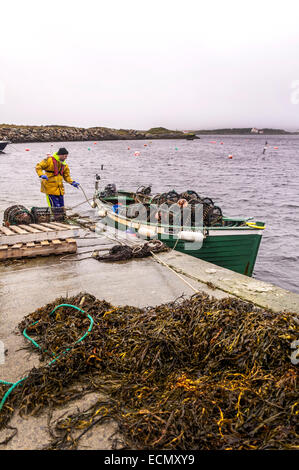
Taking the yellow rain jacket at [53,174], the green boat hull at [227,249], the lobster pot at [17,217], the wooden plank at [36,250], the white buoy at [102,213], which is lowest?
the green boat hull at [227,249]

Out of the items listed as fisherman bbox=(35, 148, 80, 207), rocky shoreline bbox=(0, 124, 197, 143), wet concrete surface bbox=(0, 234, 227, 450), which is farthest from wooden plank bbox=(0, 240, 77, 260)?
rocky shoreline bbox=(0, 124, 197, 143)

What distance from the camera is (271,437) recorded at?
212cm

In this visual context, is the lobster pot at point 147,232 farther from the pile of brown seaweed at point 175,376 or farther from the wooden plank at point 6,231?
the pile of brown seaweed at point 175,376

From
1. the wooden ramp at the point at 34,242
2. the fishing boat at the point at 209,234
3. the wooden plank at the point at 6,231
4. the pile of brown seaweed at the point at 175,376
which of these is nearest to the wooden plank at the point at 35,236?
the wooden ramp at the point at 34,242

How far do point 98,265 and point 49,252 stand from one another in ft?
3.49

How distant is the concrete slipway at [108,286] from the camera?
12.5ft

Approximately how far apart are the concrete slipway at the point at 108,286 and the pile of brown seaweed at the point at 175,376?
0.31 meters

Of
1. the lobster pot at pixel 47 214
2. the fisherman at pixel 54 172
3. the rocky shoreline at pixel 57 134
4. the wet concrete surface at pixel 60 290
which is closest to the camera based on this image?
the wet concrete surface at pixel 60 290

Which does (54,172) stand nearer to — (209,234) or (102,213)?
(102,213)

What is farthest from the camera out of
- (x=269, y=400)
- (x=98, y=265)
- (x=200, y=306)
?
(x=98, y=265)

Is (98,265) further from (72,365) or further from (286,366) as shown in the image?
(286,366)

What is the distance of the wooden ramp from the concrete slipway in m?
0.20

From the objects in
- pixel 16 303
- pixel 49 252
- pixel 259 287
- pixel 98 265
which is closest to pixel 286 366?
pixel 259 287
